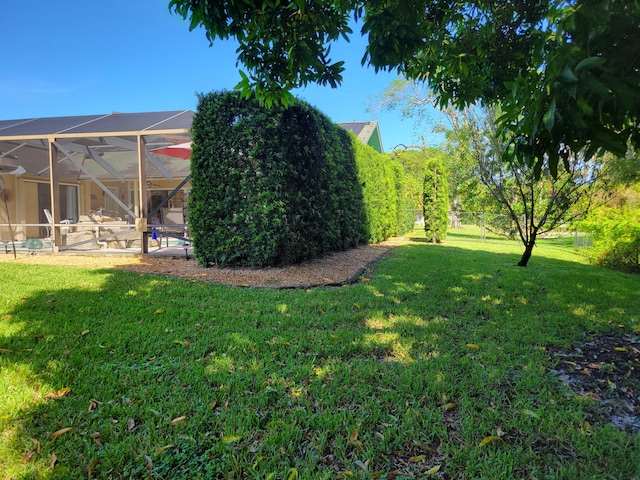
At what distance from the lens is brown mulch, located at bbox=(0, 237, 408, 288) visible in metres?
6.04

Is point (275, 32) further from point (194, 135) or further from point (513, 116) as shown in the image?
point (194, 135)

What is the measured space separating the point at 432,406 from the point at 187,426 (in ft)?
4.97

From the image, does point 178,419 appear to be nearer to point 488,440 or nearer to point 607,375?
point 488,440

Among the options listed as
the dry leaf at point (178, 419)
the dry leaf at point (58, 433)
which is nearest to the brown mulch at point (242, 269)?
the dry leaf at point (178, 419)

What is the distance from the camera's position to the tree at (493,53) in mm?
1359

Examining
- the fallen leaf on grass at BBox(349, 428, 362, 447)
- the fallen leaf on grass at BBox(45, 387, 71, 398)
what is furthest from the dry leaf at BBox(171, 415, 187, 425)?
the fallen leaf on grass at BBox(349, 428, 362, 447)

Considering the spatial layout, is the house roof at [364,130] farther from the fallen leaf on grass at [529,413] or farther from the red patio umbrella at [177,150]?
the fallen leaf on grass at [529,413]

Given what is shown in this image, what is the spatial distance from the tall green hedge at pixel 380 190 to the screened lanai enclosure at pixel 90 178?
509 cm

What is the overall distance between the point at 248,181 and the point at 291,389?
4678mm

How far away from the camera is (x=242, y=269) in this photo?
6.77 metres

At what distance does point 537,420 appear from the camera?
222 cm

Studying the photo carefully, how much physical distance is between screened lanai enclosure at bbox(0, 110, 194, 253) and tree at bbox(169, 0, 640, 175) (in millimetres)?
5087

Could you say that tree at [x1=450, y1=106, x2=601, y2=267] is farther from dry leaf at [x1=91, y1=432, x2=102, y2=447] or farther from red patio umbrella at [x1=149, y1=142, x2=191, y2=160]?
dry leaf at [x1=91, y1=432, x2=102, y2=447]

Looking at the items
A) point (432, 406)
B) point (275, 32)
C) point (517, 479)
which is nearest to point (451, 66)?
point (275, 32)
